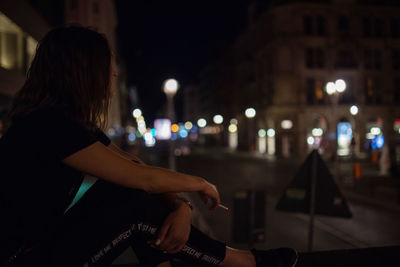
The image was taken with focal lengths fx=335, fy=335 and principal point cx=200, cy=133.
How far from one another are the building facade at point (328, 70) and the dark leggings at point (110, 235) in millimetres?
34086

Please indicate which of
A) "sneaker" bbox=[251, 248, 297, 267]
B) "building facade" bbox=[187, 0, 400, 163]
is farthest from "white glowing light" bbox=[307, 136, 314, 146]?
"sneaker" bbox=[251, 248, 297, 267]

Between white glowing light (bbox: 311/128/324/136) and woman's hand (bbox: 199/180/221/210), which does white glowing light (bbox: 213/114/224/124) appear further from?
woman's hand (bbox: 199/180/221/210)

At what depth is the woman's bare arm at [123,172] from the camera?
5.22 ft

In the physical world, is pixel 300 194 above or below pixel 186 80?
below

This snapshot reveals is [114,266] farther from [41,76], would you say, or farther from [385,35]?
[385,35]

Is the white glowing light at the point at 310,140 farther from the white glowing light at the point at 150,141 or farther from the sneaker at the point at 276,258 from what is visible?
the sneaker at the point at 276,258

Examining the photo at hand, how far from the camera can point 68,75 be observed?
1710 mm

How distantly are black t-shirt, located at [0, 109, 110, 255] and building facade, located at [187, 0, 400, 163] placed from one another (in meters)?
34.7

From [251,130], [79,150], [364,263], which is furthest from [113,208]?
[251,130]

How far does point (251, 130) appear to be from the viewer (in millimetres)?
43688

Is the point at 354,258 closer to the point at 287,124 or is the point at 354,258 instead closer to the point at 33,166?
the point at 33,166

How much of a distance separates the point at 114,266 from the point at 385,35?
43.0m

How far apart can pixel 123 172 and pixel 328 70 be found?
3826 cm

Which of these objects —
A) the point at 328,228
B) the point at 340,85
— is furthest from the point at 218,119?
the point at 328,228
